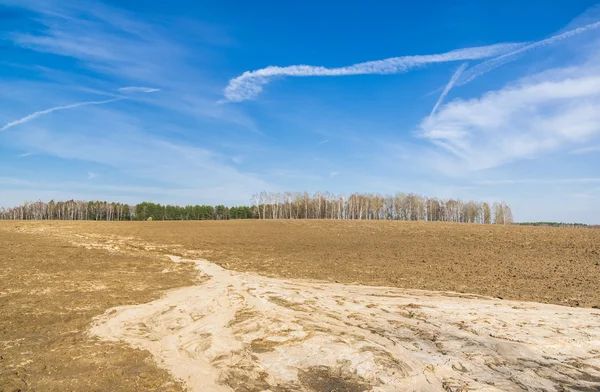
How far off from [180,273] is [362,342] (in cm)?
1329

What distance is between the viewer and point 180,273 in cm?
1850

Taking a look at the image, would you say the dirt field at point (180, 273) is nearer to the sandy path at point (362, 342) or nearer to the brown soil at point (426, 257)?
the brown soil at point (426, 257)

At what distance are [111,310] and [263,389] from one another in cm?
712

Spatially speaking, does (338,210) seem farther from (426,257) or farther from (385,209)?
(426,257)

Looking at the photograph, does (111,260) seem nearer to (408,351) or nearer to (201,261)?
(201,261)

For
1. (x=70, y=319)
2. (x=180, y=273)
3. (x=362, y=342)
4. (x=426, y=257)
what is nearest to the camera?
(x=362, y=342)

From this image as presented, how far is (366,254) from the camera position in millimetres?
27125

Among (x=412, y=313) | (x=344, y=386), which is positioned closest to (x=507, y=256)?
(x=412, y=313)

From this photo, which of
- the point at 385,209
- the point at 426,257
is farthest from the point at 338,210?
the point at 426,257

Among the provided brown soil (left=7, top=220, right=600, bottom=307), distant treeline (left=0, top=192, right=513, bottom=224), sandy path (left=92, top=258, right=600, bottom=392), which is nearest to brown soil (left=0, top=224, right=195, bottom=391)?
sandy path (left=92, top=258, right=600, bottom=392)

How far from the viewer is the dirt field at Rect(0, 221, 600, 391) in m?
6.75

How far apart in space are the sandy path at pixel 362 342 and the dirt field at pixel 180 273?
108cm

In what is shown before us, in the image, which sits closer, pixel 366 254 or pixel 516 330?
pixel 516 330

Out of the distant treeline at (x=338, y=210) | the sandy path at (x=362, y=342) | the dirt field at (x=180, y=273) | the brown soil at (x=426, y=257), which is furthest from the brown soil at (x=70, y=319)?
the distant treeline at (x=338, y=210)
